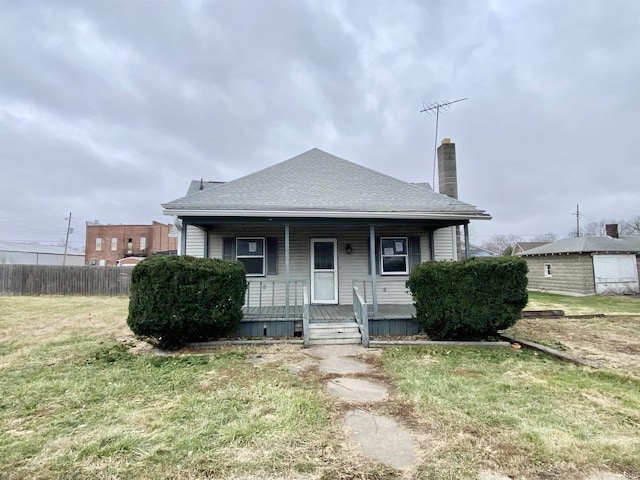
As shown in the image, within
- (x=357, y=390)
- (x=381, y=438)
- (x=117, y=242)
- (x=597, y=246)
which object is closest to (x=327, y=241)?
(x=357, y=390)

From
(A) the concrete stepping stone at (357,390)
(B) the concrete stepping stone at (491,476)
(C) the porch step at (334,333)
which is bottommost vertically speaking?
(A) the concrete stepping stone at (357,390)

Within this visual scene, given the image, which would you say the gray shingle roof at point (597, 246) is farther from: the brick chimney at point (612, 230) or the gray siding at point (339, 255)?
the gray siding at point (339, 255)

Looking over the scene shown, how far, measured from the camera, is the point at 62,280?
1684 centimetres

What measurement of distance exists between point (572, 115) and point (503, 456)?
24.4 meters

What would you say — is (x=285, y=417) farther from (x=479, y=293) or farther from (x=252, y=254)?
(x=252, y=254)

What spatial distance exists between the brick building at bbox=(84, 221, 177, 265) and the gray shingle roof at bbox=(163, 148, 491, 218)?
1520 inches

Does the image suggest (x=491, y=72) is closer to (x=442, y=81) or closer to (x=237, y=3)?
(x=442, y=81)

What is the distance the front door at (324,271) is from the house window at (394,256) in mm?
1394

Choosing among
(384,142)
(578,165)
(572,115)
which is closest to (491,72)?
(384,142)

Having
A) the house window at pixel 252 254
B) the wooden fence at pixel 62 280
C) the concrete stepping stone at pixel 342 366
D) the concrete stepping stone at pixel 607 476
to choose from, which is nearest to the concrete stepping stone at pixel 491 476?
the concrete stepping stone at pixel 607 476

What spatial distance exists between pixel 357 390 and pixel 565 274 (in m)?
21.1

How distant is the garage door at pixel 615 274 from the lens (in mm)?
17609

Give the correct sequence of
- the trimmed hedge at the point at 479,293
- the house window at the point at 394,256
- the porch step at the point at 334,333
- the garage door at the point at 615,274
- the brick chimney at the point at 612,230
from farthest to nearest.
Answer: the brick chimney at the point at 612,230 < the garage door at the point at 615,274 < the house window at the point at 394,256 < the porch step at the point at 334,333 < the trimmed hedge at the point at 479,293

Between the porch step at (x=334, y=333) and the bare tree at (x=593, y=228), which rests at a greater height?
the bare tree at (x=593, y=228)
